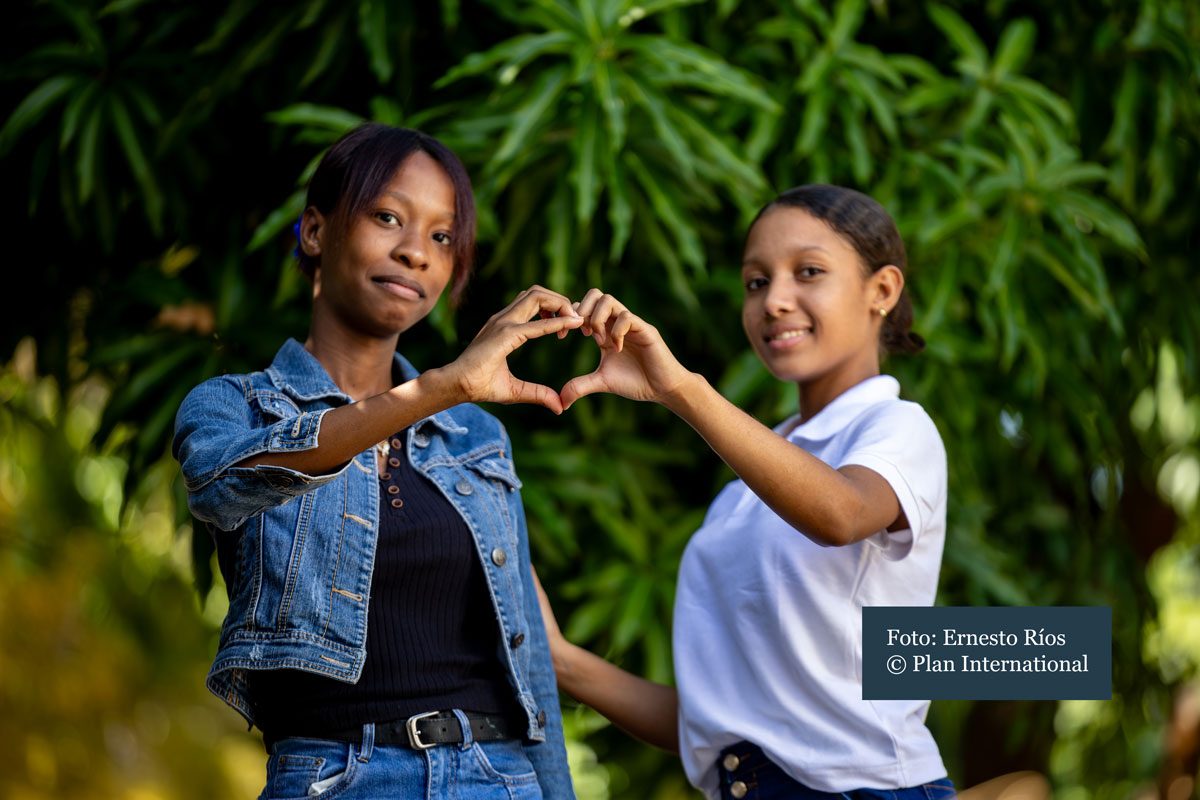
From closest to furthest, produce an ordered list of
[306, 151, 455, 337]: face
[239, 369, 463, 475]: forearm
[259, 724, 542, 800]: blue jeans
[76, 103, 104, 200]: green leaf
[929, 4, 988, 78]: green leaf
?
[239, 369, 463, 475]: forearm → [259, 724, 542, 800]: blue jeans → [306, 151, 455, 337]: face → [76, 103, 104, 200]: green leaf → [929, 4, 988, 78]: green leaf

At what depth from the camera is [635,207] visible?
257cm

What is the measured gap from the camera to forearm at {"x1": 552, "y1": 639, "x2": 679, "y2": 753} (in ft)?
6.15

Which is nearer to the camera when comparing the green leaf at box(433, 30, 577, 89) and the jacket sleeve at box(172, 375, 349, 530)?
the jacket sleeve at box(172, 375, 349, 530)

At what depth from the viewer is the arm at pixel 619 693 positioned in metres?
1.87

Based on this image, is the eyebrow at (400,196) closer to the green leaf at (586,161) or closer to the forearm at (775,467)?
the forearm at (775,467)

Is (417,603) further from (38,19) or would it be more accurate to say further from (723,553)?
(38,19)

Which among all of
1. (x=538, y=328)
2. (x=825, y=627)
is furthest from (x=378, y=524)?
(x=825, y=627)

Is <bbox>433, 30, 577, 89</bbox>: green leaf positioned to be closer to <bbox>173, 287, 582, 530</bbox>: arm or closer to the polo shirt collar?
the polo shirt collar

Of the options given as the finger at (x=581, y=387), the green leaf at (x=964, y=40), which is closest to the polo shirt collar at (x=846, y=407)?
the finger at (x=581, y=387)

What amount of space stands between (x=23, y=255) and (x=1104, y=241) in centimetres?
247

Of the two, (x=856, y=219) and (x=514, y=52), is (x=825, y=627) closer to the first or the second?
(x=856, y=219)

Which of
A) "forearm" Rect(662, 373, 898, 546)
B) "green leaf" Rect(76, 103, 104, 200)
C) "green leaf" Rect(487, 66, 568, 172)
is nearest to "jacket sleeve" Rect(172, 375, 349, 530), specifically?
"forearm" Rect(662, 373, 898, 546)

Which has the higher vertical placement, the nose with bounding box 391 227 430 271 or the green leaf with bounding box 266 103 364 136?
the green leaf with bounding box 266 103 364 136

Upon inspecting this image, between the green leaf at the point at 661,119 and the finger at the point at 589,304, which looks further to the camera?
the green leaf at the point at 661,119
